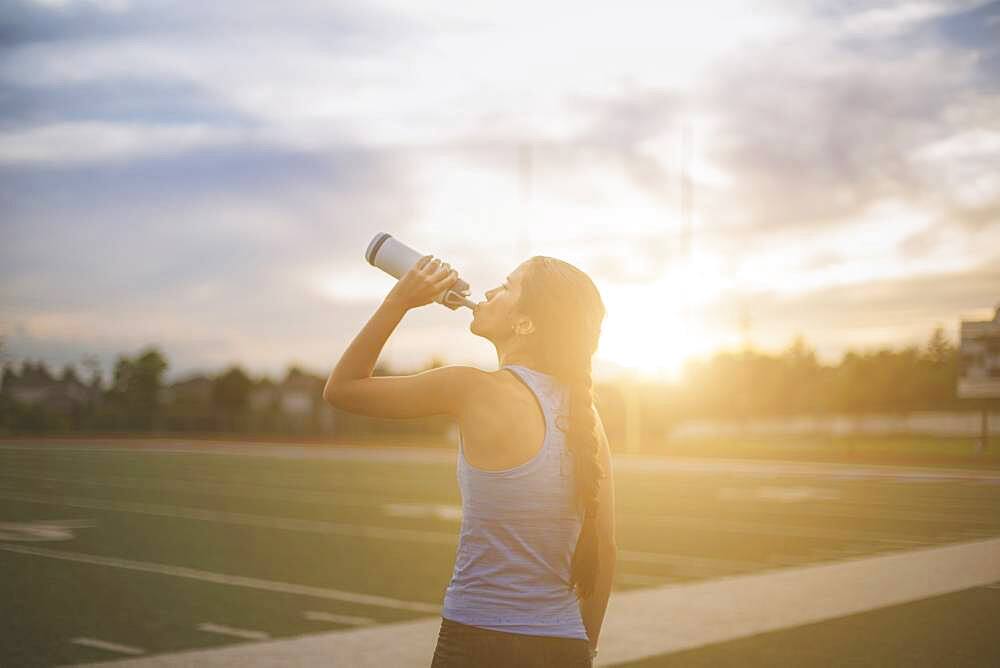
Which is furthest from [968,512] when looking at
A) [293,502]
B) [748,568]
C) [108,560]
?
[108,560]

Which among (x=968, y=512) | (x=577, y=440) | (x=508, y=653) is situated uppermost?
(x=577, y=440)

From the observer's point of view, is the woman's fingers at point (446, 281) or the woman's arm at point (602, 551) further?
the woman's arm at point (602, 551)

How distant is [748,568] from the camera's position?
38.6ft

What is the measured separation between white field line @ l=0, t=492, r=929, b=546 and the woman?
37.8 feet

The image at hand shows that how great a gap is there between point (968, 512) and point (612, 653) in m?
12.9

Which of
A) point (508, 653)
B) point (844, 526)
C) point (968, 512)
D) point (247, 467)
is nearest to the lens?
point (508, 653)

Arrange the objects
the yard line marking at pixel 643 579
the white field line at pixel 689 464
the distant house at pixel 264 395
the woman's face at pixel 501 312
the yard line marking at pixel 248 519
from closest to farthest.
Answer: the woman's face at pixel 501 312 < the yard line marking at pixel 643 579 < the yard line marking at pixel 248 519 < the white field line at pixel 689 464 < the distant house at pixel 264 395

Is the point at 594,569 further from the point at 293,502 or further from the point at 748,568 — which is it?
the point at 293,502


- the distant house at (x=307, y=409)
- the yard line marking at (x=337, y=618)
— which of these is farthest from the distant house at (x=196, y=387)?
the yard line marking at (x=337, y=618)

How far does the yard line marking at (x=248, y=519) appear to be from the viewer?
14.7 meters

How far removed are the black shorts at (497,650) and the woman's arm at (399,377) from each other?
0.48 metres

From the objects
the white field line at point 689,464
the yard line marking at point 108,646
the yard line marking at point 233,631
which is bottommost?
the white field line at point 689,464

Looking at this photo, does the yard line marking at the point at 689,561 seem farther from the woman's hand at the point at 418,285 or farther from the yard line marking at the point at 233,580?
the woman's hand at the point at 418,285

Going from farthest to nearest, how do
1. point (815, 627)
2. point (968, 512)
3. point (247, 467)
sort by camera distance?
point (247, 467) → point (968, 512) → point (815, 627)
